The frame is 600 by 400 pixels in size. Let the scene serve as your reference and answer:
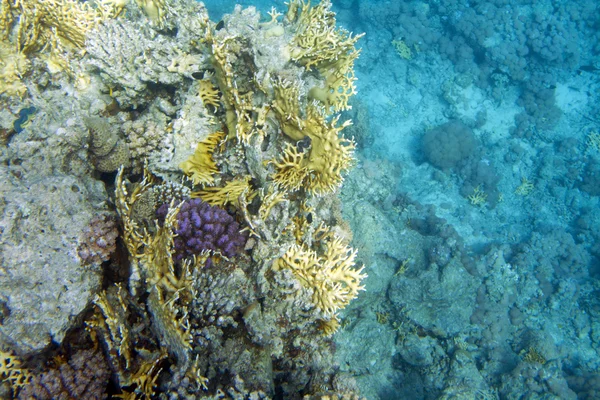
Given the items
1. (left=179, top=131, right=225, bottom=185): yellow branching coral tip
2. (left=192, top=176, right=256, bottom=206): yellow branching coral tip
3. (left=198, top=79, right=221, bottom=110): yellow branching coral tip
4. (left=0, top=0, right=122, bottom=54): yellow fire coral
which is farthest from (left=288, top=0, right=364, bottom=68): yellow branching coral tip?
(left=0, top=0, right=122, bottom=54): yellow fire coral

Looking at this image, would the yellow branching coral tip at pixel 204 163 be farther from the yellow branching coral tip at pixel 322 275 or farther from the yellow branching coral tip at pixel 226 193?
the yellow branching coral tip at pixel 322 275

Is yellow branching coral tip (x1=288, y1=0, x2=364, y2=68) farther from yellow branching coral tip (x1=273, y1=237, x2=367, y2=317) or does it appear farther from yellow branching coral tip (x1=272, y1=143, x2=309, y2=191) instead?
yellow branching coral tip (x1=273, y1=237, x2=367, y2=317)

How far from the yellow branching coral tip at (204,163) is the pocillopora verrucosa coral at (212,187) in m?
0.02

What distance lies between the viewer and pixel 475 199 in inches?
547

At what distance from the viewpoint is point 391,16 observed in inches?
687

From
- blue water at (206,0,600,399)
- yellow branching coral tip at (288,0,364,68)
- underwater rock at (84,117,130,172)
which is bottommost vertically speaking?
blue water at (206,0,600,399)

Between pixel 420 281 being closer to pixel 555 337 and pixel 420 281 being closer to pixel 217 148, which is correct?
pixel 555 337

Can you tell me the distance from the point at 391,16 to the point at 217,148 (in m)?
17.1

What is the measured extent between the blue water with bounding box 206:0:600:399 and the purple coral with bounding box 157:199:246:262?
597 cm

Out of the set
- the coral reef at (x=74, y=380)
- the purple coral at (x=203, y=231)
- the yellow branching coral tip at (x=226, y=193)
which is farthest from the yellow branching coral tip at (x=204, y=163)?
the coral reef at (x=74, y=380)

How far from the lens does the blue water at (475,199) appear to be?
30.0 ft

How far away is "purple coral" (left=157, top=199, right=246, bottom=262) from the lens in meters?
3.33

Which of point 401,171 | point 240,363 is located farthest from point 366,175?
point 240,363

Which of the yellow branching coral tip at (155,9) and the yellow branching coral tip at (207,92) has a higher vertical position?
the yellow branching coral tip at (155,9)
